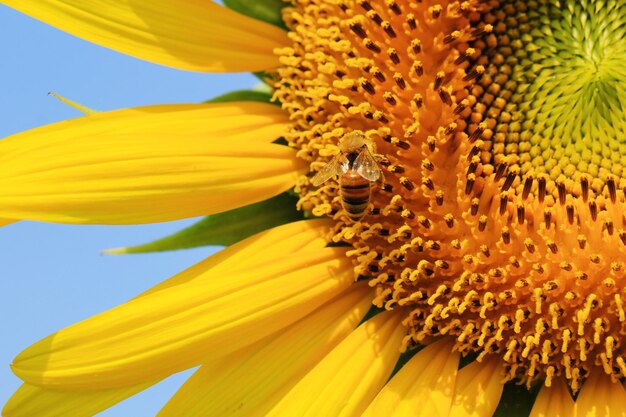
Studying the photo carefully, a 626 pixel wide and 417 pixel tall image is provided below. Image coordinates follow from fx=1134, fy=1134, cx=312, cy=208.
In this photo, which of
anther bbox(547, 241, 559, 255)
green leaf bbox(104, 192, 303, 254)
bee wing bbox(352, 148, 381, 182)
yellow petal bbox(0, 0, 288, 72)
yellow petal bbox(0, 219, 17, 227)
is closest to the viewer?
bee wing bbox(352, 148, 381, 182)

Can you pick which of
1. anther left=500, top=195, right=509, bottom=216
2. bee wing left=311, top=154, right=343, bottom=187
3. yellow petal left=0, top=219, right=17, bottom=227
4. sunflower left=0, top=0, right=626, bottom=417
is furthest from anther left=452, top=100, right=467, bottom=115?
yellow petal left=0, top=219, right=17, bottom=227

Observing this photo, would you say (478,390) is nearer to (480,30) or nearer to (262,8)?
(480,30)

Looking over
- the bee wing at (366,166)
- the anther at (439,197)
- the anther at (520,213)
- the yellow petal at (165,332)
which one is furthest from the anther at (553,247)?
the yellow petal at (165,332)

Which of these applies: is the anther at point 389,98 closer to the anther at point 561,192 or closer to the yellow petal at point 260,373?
the anther at point 561,192

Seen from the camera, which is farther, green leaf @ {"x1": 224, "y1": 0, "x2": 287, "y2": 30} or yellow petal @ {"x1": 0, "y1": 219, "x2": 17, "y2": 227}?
green leaf @ {"x1": 224, "y1": 0, "x2": 287, "y2": 30}

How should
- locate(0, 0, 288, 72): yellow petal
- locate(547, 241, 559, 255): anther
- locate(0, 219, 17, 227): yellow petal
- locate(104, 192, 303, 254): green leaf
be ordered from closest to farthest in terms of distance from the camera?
locate(547, 241, 559, 255): anther, locate(0, 219, 17, 227): yellow petal, locate(0, 0, 288, 72): yellow petal, locate(104, 192, 303, 254): green leaf

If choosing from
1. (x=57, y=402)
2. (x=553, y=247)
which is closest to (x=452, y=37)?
(x=553, y=247)

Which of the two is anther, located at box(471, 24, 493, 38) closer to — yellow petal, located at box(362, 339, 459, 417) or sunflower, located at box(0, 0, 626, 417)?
sunflower, located at box(0, 0, 626, 417)

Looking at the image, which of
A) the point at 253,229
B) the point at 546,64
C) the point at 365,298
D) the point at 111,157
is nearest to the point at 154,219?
the point at 111,157
